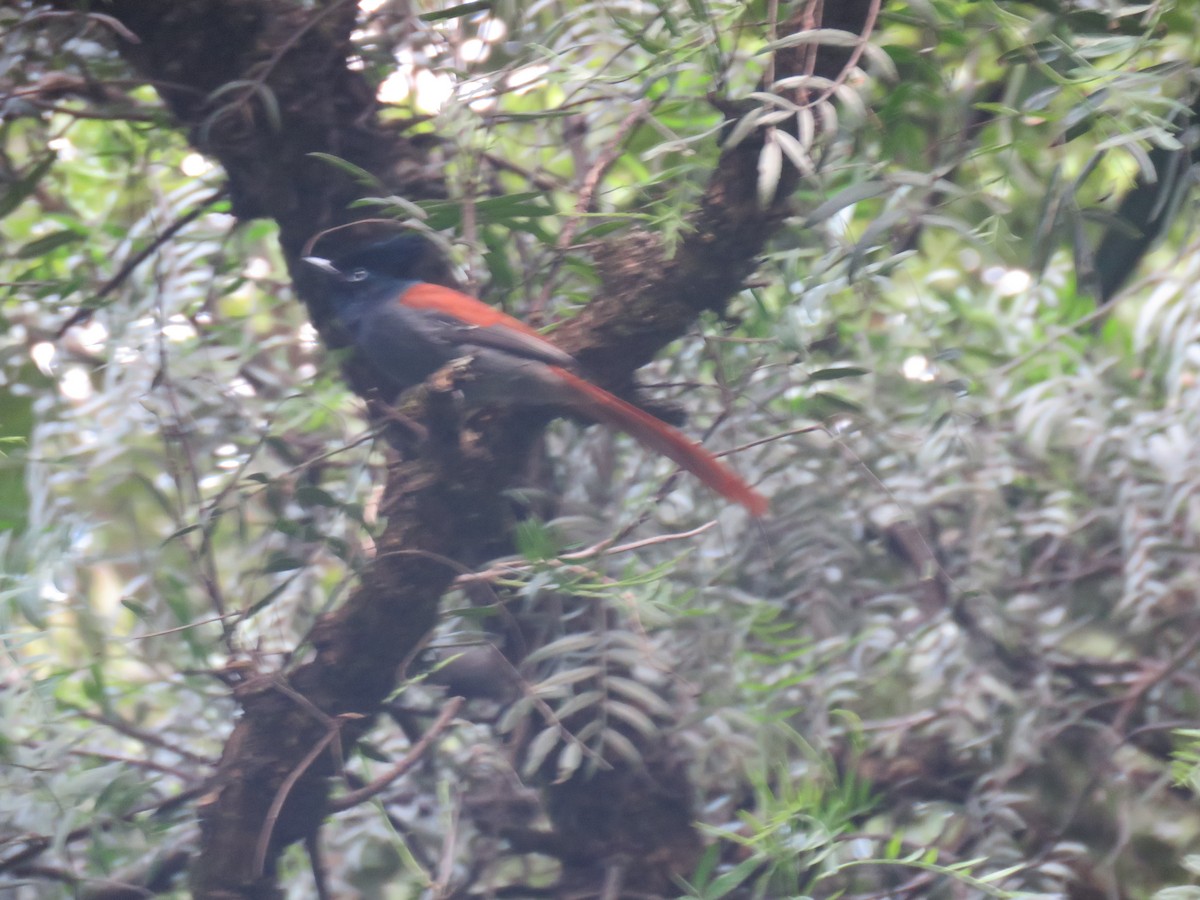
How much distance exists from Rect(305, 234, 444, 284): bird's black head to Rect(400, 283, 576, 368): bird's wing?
4 centimetres

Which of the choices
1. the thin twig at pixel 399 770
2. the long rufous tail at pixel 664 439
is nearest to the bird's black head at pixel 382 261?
the long rufous tail at pixel 664 439

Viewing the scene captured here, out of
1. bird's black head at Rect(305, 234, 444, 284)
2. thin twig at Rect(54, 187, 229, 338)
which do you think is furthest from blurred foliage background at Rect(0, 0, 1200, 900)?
bird's black head at Rect(305, 234, 444, 284)

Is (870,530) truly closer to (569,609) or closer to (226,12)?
(569,609)

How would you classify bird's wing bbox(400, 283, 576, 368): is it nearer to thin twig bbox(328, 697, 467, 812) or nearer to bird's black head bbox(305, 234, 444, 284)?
bird's black head bbox(305, 234, 444, 284)

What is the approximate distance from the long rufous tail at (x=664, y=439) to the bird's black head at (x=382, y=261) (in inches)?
16.4

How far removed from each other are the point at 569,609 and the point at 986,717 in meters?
0.79

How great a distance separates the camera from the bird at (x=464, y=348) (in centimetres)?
151

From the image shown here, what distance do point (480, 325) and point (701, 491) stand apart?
50cm

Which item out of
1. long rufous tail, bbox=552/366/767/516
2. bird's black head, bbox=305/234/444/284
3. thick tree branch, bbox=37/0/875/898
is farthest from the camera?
bird's black head, bbox=305/234/444/284

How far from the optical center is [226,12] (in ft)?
5.13

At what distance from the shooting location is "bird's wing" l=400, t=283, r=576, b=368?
4.91 feet

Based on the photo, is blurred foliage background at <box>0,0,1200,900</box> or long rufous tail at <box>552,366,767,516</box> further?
long rufous tail at <box>552,366,767,516</box>

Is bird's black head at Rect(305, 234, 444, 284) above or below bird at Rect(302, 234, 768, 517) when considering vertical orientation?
above

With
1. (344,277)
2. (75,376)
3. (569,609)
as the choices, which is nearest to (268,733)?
(569,609)
